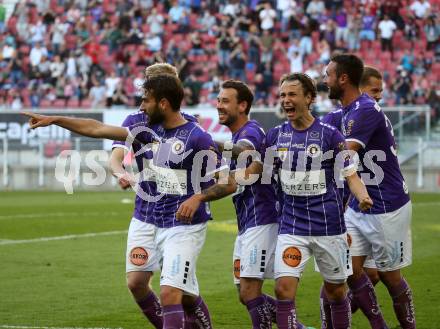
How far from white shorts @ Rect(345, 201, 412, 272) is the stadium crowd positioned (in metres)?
18.4

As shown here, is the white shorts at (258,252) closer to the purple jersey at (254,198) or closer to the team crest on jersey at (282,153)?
the purple jersey at (254,198)

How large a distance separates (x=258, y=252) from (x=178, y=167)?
37.8 inches

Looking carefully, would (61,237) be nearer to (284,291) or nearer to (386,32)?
(284,291)

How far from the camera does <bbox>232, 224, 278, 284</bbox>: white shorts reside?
7.77m

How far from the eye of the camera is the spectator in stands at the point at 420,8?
30.0 m

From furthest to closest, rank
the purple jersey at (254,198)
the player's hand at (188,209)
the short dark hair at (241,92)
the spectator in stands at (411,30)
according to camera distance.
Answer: the spectator in stands at (411,30) < the short dark hair at (241,92) < the purple jersey at (254,198) < the player's hand at (188,209)

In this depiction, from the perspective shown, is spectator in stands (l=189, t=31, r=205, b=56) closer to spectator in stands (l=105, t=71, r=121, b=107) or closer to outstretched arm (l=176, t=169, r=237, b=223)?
spectator in stands (l=105, t=71, r=121, b=107)

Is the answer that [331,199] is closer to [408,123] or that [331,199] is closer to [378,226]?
[378,226]

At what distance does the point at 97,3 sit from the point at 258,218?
28.1 meters

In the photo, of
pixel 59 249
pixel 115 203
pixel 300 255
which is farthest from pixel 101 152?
pixel 300 255

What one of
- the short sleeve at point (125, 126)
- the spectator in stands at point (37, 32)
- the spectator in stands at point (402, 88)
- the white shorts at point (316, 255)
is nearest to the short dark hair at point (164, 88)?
the short sleeve at point (125, 126)

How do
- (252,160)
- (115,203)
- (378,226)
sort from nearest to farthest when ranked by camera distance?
(252,160) → (378,226) → (115,203)

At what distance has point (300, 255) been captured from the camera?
7418 mm

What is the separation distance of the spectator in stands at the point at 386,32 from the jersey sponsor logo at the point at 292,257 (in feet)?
75.7
